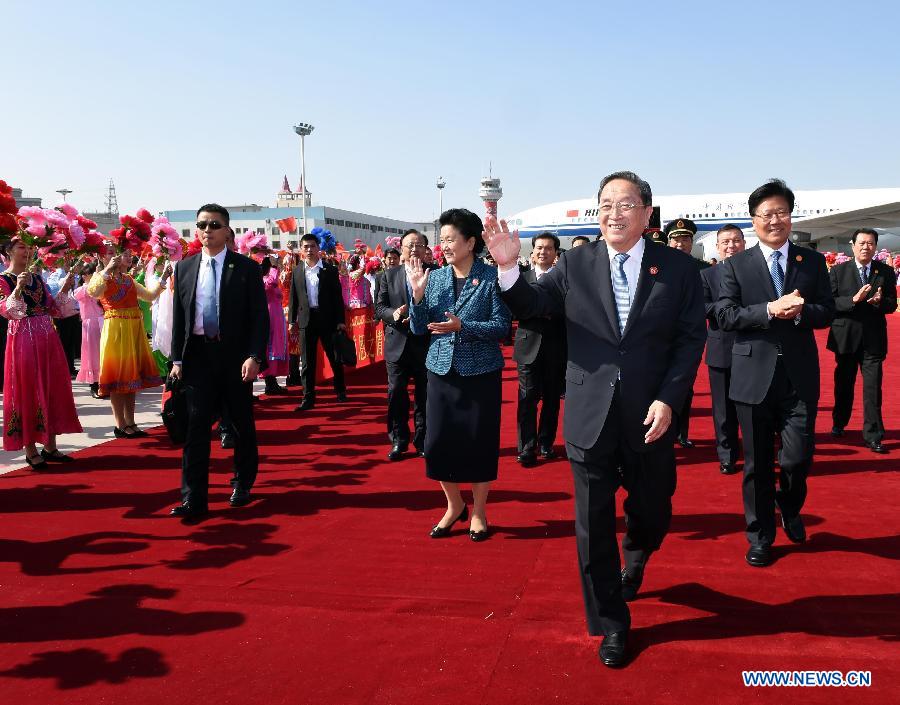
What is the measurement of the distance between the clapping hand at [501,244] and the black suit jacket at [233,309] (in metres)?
2.59

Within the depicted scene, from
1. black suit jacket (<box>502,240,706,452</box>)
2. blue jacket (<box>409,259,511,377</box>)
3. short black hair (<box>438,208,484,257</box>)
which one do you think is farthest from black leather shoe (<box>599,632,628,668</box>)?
short black hair (<box>438,208,484,257</box>)

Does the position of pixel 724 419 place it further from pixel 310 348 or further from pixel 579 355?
pixel 310 348

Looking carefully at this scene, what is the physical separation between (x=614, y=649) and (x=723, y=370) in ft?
12.3

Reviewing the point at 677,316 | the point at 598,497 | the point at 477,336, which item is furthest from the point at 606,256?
the point at 477,336

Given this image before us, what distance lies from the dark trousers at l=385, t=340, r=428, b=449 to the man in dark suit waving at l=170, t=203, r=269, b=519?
1.59m

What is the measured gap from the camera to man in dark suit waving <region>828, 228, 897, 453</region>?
656cm

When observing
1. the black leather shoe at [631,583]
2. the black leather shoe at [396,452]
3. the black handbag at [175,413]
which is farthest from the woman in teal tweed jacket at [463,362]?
the black leather shoe at [396,452]

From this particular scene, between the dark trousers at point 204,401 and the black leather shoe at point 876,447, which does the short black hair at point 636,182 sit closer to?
the dark trousers at point 204,401

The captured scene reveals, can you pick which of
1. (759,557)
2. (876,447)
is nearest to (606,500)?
(759,557)

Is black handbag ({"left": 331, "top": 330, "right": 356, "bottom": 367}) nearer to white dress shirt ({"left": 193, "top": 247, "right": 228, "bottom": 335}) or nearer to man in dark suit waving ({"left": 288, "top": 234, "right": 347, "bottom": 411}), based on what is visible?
man in dark suit waving ({"left": 288, "top": 234, "right": 347, "bottom": 411})

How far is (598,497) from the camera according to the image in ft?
10.0

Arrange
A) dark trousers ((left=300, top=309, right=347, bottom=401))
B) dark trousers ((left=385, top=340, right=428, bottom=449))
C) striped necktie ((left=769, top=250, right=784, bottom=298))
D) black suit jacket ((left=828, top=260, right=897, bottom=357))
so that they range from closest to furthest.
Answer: striped necktie ((left=769, top=250, right=784, bottom=298))
dark trousers ((left=385, top=340, right=428, bottom=449))
black suit jacket ((left=828, top=260, right=897, bottom=357))
dark trousers ((left=300, top=309, right=347, bottom=401))

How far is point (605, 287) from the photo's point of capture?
3068 millimetres

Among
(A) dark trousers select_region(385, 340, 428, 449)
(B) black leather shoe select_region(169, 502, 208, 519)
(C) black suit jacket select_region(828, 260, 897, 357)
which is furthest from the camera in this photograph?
(C) black suit jacket select_region(828, 260, 897, 357)
